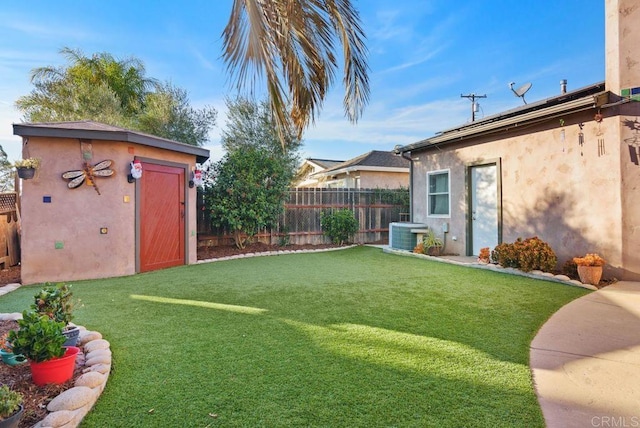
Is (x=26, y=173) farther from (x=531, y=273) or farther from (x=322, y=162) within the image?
(x=322, y=162)

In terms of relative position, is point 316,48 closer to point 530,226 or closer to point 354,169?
point 530,226

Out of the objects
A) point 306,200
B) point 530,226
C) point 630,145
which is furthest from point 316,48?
point 306,200

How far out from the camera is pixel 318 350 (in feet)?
9.16

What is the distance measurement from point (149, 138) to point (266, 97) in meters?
4.62

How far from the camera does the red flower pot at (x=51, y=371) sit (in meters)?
2.18

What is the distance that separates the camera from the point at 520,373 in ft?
7.97

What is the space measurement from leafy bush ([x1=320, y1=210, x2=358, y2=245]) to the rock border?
829cm

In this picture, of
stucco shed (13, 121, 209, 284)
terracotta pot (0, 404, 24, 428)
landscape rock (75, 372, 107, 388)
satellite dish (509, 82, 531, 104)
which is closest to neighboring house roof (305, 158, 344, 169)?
satellite dish (509, 82, 531, 104)

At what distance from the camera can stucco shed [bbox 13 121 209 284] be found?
579 cm

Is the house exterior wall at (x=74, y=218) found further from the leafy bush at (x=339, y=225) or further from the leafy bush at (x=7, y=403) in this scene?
the leafy bush at (x=339, y=225)

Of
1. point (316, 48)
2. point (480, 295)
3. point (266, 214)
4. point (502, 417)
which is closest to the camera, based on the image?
point (502, 417)

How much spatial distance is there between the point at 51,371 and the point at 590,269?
665 centimetres

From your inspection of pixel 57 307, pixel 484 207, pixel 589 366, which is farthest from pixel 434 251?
pixel 57 307

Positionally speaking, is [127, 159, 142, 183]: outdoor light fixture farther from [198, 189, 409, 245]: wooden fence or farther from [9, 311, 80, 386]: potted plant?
[9, 311, 80, 386]: potted plant
